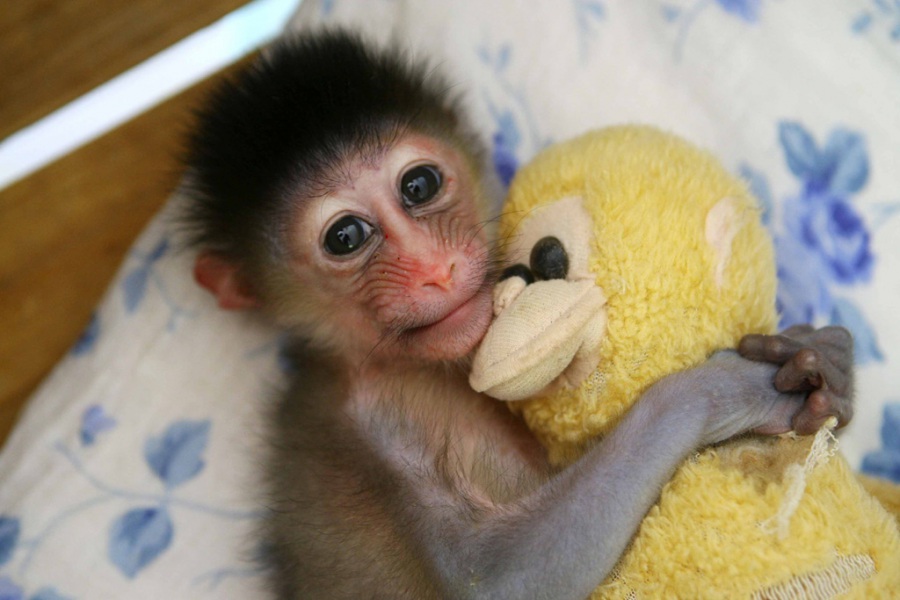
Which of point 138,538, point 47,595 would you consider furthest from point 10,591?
point 138,538

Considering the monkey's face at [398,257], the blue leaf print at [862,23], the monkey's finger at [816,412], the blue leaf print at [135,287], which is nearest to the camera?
the monkey's finger at [816,412]

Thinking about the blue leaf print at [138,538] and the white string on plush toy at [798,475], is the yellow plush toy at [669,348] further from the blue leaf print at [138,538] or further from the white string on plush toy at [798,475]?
the blue leaf print at [138,538]

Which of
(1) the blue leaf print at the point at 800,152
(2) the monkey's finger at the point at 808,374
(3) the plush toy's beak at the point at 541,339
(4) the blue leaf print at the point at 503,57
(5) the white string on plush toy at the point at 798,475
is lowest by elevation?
(5) the white string on plush toy at the point at 798,475

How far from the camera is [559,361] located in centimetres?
107

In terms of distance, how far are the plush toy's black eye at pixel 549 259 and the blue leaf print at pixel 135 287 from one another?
106 cm

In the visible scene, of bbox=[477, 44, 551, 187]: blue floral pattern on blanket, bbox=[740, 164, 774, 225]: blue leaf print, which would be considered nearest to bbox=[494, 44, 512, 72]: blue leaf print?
bbox=[477, 44, 551, 187]: blue floral pattern on blanket

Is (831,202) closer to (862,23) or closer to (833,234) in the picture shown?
(833,234)

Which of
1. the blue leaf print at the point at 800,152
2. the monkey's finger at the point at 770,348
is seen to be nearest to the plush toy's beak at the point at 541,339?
the monkey's finger at the point at 770,348

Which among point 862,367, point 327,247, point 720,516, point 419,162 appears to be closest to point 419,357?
point 327,247

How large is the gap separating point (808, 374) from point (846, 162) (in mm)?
718

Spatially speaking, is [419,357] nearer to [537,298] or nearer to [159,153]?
[537,298]

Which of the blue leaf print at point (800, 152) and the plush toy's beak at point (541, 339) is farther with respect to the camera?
the blue leaf print at point (800, 152)

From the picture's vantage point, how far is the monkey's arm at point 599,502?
103 centimetres

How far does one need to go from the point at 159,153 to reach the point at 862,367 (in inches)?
63.5
